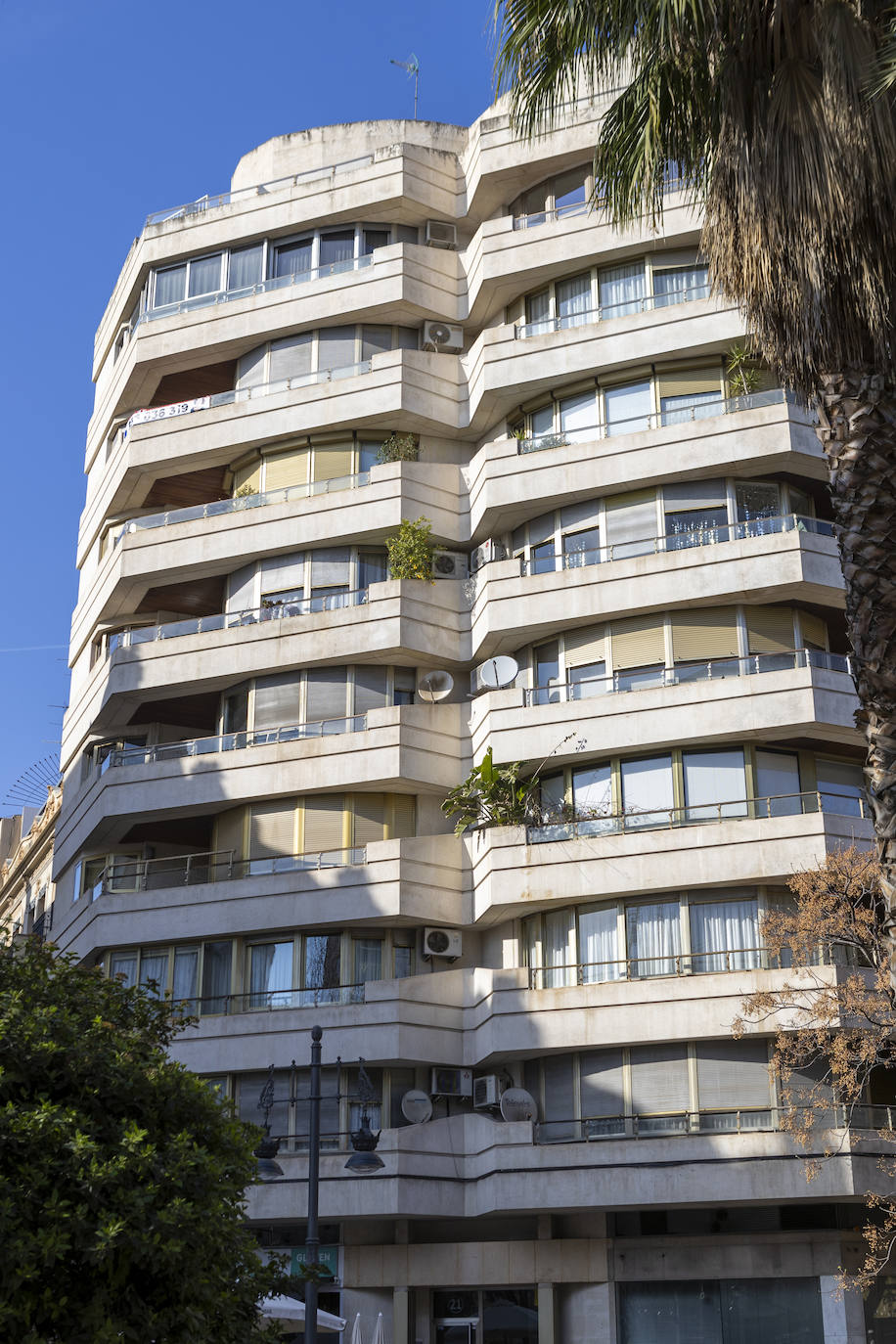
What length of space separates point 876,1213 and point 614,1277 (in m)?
4.76

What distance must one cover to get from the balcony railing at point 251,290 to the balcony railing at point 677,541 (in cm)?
836

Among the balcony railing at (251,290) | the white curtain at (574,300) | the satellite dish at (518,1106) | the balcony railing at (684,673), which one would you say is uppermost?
the balcony railing at (251,290)

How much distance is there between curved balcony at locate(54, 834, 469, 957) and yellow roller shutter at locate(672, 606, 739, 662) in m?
5.93

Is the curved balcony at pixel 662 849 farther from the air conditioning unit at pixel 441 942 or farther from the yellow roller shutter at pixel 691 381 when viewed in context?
the yellow roller shutter at pixel 691 381

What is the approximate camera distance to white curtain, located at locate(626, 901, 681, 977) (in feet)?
97.1

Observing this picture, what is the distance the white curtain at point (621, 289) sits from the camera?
112 feet

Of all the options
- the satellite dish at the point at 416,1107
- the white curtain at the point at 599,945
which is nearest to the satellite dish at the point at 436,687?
the white curtain at the point at 599,945

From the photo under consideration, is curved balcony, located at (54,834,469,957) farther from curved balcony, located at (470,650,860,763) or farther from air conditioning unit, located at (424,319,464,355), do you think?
air conditioning unit, located at (424,319,464,355)

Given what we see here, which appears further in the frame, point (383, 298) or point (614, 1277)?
point (383, 298)

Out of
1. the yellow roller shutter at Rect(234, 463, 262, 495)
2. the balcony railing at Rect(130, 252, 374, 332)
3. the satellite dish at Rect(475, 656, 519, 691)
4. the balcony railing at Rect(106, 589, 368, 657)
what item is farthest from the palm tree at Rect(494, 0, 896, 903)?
the yellow roller shutter at Rect(234, 463, 262, 495)

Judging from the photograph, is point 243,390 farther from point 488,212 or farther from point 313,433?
point 488,212

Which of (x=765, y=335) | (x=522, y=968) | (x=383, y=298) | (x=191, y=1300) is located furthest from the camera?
(x=383, y=298)

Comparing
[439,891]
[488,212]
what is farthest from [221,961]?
[488,212]

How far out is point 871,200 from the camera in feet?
50.1
